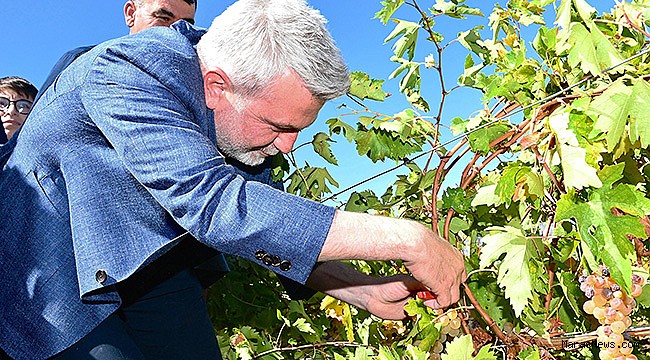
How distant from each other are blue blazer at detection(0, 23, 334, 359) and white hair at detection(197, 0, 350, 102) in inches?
3.0

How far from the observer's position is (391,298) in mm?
1995

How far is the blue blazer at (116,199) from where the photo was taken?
145cm

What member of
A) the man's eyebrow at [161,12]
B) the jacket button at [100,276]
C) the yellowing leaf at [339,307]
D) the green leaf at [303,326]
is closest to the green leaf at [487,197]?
the yellowing leaf at [339,307]

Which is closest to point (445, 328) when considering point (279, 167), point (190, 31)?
point (190, 31)

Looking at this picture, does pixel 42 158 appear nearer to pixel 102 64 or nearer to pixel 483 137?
pixel 102 64

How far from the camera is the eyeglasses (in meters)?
3.81

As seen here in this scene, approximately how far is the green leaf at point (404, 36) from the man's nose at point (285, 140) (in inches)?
33.0

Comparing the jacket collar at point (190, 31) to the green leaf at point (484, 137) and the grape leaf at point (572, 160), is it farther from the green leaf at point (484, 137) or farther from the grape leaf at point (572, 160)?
the grape leaf at point (572, 160)

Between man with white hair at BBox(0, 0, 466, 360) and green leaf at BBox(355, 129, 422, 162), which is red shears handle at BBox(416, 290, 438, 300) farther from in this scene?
green leaf at BBox(355, 129, 422, 162)

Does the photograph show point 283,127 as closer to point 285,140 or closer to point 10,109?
point 285,140

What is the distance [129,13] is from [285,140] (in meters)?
1.68

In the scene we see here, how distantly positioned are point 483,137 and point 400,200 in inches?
29.3

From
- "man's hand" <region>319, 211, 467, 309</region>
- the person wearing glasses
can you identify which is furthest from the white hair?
the person wearing glasses

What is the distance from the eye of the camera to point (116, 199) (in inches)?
63.2
